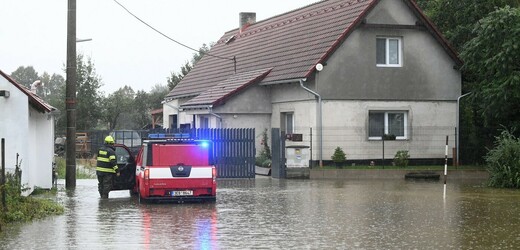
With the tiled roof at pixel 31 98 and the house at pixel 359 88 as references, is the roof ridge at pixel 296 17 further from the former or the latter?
the tiled roof at pixel 31 98

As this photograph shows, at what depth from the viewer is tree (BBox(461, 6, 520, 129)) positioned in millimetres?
29328

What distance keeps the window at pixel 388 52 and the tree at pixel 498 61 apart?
2.95 m

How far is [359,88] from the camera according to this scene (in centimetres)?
3331

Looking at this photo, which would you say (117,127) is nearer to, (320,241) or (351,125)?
(351,125)

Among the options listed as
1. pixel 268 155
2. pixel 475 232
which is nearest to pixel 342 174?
pixel 268 155

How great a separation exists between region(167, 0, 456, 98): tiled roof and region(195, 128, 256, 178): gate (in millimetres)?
3239

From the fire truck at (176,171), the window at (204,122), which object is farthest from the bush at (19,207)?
the window at (204,122)

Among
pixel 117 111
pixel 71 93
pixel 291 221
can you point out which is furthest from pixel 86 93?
pixel 291 221

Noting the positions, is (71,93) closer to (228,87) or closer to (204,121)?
Answer: (228,87)

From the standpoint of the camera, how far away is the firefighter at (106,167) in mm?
22750

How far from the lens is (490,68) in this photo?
30.1 metres

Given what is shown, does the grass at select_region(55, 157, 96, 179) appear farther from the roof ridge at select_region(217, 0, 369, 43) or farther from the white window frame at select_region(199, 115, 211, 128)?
the roof ridge at select_region(217, 0, 369, 43)

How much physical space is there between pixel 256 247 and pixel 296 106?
824 inches

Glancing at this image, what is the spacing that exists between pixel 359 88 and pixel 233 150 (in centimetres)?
551
